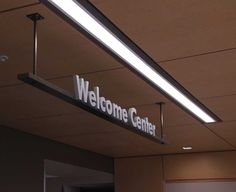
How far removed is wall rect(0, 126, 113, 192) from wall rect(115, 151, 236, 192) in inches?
64.8

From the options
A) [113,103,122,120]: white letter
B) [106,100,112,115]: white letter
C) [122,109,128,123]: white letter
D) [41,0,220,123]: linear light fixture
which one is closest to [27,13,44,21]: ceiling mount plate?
[41,0,220,123]: linear light fixture

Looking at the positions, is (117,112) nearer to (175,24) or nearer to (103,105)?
(103,105)

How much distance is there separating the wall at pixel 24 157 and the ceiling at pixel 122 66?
0.15 metres

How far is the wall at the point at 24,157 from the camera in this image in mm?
5504

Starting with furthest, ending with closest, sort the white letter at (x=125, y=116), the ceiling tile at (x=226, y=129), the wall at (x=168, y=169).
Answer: the wall at (x=168, y=169), the ceiling tile at (x=226, y=129), the white letter at (x=125, y=116)

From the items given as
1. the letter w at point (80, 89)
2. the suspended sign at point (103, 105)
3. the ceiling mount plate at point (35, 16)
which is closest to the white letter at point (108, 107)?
the suspended sign at point (103, 105)

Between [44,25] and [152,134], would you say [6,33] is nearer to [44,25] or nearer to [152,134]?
[44,25]

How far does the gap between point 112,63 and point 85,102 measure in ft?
2.28

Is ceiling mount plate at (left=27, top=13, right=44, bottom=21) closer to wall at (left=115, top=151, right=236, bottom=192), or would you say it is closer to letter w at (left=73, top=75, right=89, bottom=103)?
letter w at (left=73, top=75, right=89, bottom=103)

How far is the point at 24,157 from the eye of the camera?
5840 millimetres

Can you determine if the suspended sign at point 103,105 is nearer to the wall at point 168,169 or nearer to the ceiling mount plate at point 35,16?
the ceiling mount plate at point 35,16

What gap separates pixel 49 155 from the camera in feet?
20.9

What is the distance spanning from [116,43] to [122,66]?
554 millimetres

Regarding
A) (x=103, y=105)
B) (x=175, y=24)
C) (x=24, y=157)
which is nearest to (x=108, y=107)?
(x=103, y=105)
